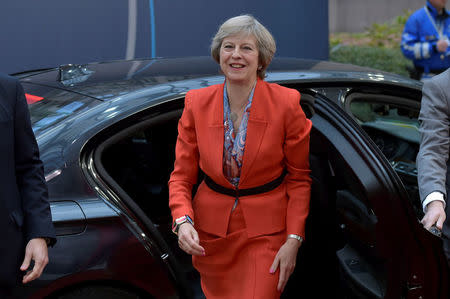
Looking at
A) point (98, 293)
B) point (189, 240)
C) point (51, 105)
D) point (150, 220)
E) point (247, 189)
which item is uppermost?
point (51, 105)

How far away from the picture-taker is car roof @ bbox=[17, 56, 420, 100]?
260cm

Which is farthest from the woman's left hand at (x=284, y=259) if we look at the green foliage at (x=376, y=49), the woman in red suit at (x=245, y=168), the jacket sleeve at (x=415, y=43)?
the green foliage at (x=376, y=49)

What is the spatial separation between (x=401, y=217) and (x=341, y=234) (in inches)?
20.8

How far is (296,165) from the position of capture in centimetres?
227

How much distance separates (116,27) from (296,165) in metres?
4.23

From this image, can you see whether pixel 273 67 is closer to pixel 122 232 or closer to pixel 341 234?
pixel 341 234

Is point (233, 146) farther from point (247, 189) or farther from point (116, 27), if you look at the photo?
point (116, 27)

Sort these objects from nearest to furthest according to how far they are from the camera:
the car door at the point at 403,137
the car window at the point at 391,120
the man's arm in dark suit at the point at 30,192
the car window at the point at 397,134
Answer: the man's arm in dark suit at the point at 30,192
the car door at the point at 403,137
the car window at the point at 397,134
the car window at the point at 391,120

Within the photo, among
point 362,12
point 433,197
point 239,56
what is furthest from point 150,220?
point 362,12

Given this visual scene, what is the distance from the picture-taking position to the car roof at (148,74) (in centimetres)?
260

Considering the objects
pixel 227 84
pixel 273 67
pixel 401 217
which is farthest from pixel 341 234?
pixel 227 84

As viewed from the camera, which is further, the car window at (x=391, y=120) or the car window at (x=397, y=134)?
the car window at (x=391, y=120)

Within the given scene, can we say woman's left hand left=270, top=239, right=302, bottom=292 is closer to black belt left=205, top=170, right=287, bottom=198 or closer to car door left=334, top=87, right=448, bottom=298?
black belt left=205, top=170, right=287, bottom=198

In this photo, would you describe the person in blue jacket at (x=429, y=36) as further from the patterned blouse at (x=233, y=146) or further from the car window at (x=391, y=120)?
the patterned blouse at (x=233, y=146)
